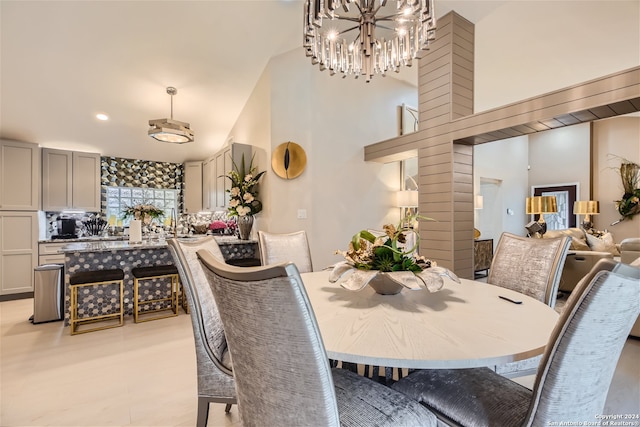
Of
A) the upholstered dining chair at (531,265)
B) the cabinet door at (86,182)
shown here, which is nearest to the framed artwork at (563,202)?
the upholstered dining chair at (531,265)

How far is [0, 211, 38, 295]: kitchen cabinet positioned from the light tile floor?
1.49 m

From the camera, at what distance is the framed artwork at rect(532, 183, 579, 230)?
300 inches

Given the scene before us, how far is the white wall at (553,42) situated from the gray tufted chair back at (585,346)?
3516 millimetres

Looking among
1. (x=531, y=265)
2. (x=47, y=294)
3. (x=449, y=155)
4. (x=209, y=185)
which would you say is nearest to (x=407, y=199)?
(x=449, y=155)

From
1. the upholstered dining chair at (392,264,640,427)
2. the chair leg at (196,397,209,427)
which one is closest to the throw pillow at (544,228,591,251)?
the upholstered dining chair at (392,264,640,427)

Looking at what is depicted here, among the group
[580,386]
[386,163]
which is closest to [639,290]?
[580,386]

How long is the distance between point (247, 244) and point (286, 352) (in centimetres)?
348

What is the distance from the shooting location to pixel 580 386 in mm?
784

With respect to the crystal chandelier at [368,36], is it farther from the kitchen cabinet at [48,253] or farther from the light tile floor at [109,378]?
the kitchen cabinet at [48,253]

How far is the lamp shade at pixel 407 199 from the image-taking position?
451cm

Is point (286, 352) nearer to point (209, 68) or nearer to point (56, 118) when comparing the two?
point (209, 68)

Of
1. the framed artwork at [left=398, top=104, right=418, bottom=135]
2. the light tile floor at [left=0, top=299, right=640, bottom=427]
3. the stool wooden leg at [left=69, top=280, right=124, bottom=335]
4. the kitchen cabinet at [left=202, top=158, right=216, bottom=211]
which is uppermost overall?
the framed artwork at [left=398, top=104, right=418, bottom=135]

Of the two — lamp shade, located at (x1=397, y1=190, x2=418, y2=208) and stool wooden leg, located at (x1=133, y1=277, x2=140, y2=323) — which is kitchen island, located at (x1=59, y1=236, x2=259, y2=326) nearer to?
stool wooden leg, located at (x1=133, y1=277, x2=140, y2=323)

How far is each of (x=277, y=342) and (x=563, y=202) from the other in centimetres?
968
